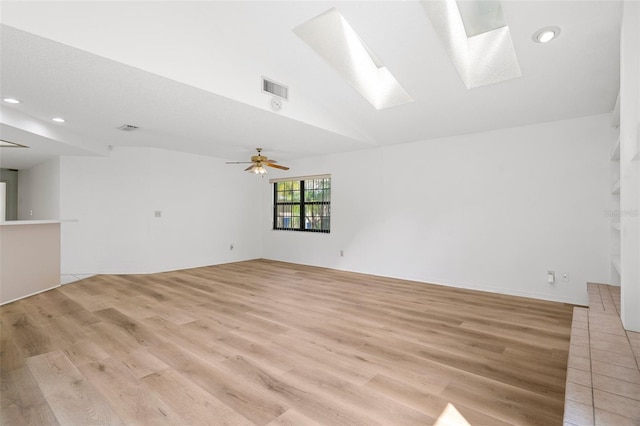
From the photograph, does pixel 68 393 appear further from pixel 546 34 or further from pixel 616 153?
pixel 616 153

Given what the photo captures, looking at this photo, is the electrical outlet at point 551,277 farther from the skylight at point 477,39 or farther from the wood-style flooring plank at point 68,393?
the wood-style flooring plank at point 68,393

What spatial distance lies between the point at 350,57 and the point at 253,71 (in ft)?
3.68

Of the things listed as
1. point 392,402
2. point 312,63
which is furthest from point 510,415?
point 312,63

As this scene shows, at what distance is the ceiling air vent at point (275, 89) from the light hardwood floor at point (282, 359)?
2.57 m

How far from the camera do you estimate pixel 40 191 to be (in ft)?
21.0

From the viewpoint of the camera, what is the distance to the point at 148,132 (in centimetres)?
453

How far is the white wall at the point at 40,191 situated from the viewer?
221 inches

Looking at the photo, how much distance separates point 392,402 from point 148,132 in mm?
4714

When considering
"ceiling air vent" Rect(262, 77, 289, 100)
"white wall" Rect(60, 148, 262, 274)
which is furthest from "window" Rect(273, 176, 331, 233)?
"ceiling air vent" Rect(262, 77, 289, 100)

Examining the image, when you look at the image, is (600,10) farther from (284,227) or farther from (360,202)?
(284,227)

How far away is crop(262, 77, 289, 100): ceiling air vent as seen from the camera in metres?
3.43

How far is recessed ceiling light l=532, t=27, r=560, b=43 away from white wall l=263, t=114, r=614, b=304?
6.07 ft

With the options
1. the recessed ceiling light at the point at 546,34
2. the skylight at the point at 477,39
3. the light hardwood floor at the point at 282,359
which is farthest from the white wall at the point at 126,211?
the recessed ceiling light at the point at 546,34

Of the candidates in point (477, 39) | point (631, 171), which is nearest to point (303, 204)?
point (477, 39)
